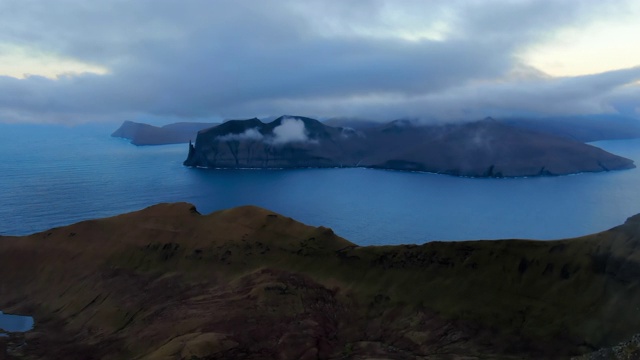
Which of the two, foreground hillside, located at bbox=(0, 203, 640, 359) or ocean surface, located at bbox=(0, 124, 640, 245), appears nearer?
foreground hillside, located at bbox=(0, 203, 640, 359)

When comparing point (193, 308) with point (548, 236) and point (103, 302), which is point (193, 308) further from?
point (548, 236)

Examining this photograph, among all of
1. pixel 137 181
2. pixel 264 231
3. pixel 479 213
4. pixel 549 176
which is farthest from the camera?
pixel 549 176

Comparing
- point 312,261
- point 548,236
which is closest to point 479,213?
point 548,236

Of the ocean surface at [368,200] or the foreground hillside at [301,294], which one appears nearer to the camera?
the foreground hillside at [301,294]

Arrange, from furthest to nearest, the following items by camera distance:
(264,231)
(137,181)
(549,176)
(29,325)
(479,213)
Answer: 1. (549,176)
2. (137,181)
3. (479,213)
4. (264,231)
5. (29,325)
